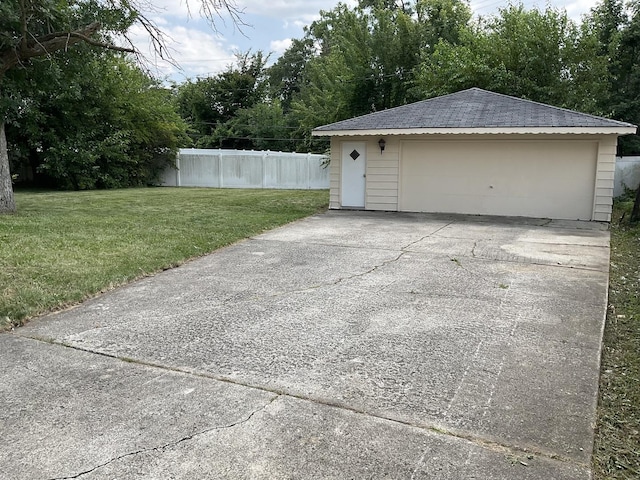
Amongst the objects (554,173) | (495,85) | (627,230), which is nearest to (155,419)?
Result: (627,230)

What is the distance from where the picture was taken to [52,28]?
966 centimetres

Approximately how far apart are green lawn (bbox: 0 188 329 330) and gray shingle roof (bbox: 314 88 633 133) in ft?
9.00

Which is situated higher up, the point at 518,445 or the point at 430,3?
the point at 430,3

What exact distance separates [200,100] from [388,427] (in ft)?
103

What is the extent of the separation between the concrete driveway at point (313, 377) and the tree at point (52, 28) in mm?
5448

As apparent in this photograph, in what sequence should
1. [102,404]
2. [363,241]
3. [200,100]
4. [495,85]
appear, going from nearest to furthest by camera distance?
[102,404], [363,241], [495,85], [200,100]

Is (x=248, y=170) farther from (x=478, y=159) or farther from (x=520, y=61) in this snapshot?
(x=478, y=159)

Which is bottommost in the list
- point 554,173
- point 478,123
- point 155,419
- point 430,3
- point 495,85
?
point 155,419

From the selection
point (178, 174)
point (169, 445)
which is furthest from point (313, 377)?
point (178, 174)

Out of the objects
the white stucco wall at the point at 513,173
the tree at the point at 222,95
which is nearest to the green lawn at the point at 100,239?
the white stucco wall at the point at 513,173

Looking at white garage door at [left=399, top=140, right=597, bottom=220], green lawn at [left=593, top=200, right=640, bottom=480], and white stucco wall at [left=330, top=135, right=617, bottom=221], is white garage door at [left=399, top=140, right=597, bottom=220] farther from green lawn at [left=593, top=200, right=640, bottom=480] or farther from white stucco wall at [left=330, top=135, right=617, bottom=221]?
green lawn at [left=593, top=200, right=640, bottom=480]

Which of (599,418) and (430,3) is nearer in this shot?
(599,418)

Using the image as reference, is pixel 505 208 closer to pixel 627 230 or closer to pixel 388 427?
pixel 627 230

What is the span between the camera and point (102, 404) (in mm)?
2846
